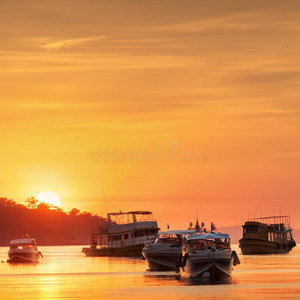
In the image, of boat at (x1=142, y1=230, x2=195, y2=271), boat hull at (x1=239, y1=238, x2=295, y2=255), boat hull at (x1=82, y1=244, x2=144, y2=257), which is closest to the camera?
boat at (x1=142, y1=230, x2=195, y2=271)

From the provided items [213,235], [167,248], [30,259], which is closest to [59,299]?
[213,235]

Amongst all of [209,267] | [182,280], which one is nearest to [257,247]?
[209,267]

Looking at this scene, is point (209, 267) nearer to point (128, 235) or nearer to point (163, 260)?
point (163, 260)

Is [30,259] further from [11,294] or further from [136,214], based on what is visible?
[11,294]

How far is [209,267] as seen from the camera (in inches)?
2648

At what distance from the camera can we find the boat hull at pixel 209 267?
67188 millimetres

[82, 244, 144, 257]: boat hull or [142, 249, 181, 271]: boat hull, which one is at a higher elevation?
[82, 244, 144, 257]: boat hull

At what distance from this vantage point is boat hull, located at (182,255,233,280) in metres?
67.2

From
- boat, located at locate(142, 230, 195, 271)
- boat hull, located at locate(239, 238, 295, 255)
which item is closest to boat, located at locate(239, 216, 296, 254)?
boat hull, located at locate(239, 238, 295, 255)

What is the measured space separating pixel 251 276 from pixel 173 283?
45.3 ft

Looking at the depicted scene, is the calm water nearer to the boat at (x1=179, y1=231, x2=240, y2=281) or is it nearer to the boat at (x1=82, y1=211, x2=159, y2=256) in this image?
the boat at (x1=179, y1=231, x2=240, y2=281)

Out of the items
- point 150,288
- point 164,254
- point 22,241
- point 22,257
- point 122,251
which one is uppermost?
point 22,241

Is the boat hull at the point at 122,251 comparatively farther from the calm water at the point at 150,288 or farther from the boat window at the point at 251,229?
the calm water at the point at 150,288

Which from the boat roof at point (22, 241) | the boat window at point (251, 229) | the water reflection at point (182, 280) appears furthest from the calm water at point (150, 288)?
the boat window at point (251, 229)
